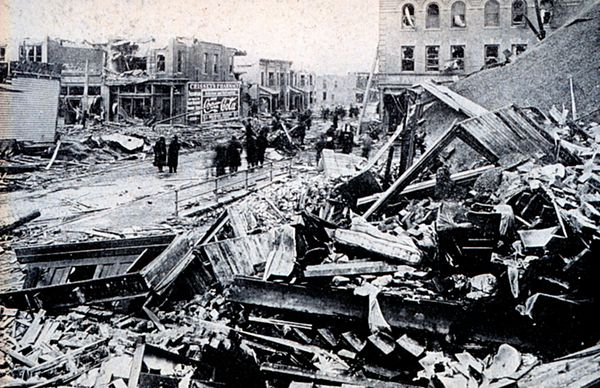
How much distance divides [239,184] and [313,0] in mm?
7275

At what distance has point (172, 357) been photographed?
5.57m

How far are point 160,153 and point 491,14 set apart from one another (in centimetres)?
1705

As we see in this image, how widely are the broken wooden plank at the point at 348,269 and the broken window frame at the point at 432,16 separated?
20.6 metres

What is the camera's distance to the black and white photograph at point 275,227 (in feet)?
16.6

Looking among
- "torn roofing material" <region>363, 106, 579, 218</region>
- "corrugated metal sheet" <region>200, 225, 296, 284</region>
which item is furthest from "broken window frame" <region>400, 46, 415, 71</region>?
"corrugated metal sheet" <region>200, 225, 296, 284</region>

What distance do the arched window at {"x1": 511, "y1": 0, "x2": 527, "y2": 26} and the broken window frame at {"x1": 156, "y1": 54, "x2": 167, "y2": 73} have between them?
17.0 metres

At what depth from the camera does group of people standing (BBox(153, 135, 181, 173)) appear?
41.9 feet

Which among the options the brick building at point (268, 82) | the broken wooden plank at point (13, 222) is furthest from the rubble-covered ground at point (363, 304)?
the brick building at point (268, 82)

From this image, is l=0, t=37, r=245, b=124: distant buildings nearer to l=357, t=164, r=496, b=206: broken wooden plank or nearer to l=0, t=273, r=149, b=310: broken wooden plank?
l=357, t=164, r=496, b=206: broken wooden plank

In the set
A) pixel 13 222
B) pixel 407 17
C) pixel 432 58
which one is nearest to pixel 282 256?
pixel 13 222

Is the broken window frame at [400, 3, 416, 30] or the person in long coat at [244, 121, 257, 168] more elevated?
the broken window frame at [400, 3, 416, 30]

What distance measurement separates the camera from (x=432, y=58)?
24.6 metres

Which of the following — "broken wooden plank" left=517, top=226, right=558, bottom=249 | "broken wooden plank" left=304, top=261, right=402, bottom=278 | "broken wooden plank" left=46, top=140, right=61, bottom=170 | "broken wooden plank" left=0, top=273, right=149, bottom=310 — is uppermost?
"broken wooden plank" left=46, top=140, right=61, bottom=170

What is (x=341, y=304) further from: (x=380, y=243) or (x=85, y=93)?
(x=85, y=93)
